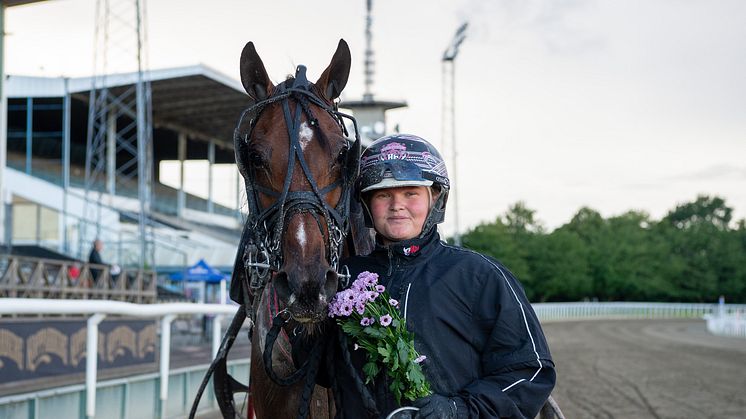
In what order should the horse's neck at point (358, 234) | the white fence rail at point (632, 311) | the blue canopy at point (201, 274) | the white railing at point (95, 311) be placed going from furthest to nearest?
the white fence rail at point (632, 311)
the blue canopy at point (201, 274)
the white railing at point (95, 311)
the horse's neck at point (358, 234)

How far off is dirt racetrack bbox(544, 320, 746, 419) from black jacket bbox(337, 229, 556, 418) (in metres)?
5.68

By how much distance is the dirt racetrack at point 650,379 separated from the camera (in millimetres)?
8359

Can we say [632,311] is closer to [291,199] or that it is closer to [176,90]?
[176,90]

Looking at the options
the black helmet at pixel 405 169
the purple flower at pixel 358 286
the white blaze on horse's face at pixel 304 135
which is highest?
the white blaze on horse's face at pixel 304 135

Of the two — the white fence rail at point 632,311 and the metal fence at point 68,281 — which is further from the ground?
the metal fence at point 68,281

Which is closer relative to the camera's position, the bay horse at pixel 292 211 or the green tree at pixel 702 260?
the bay horse at pixel 292 211

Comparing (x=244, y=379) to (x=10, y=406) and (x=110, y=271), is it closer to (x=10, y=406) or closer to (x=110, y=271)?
(x=10, y=406)

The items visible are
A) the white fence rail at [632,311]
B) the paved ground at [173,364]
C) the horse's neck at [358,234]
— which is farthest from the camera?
the white fence rail at [632,311]

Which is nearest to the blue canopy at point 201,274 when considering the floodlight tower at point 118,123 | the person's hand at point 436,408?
the floodlight tower at point 118,123

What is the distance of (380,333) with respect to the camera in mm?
2387

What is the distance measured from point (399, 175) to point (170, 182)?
31.1 metres

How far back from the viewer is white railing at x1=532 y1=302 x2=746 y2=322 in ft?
118

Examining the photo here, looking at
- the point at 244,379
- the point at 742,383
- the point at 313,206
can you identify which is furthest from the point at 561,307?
the point at 313,206

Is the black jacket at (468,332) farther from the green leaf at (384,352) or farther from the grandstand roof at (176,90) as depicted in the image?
the grandstand roof at (176,90)
